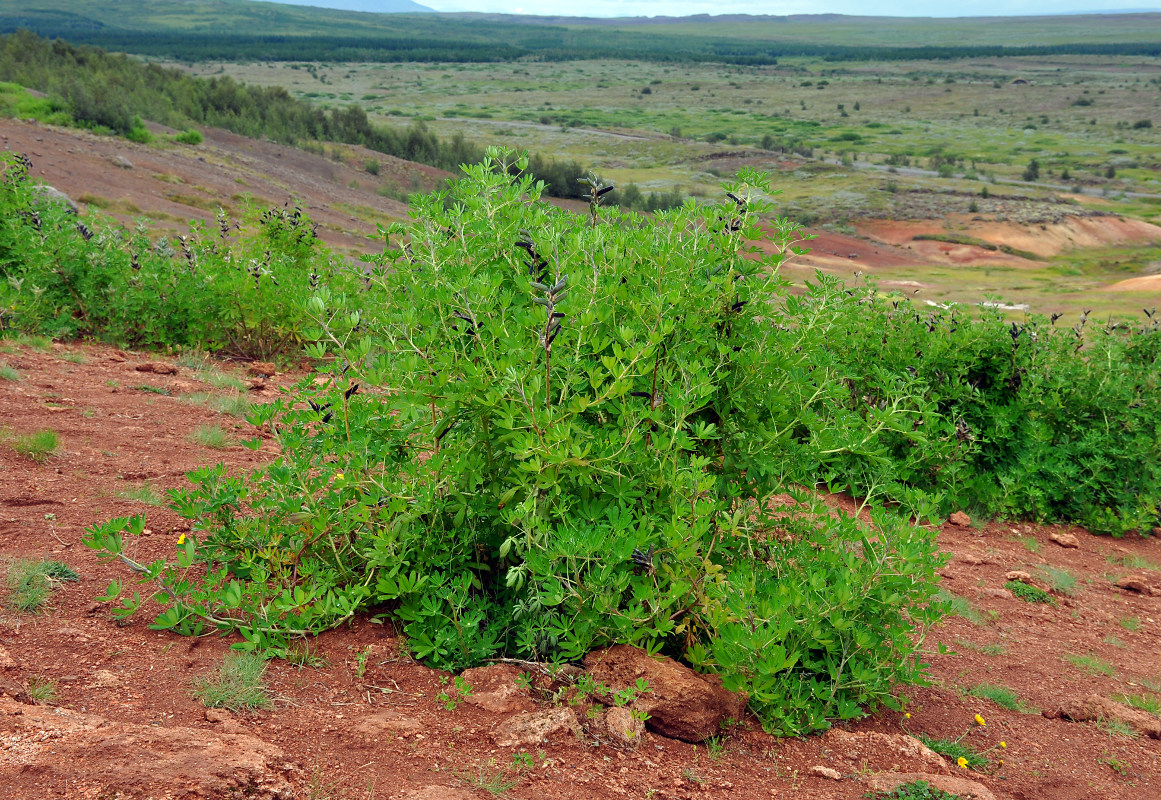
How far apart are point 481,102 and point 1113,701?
78592mm

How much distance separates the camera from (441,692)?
285 cm

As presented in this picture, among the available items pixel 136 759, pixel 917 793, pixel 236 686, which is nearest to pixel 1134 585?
pixel 917 793

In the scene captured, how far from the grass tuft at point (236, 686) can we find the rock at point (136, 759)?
17 cm

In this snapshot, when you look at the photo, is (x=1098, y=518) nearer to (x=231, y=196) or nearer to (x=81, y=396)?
(x=81, y=396)

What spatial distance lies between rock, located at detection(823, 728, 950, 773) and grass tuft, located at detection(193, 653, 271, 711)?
6.36 feet

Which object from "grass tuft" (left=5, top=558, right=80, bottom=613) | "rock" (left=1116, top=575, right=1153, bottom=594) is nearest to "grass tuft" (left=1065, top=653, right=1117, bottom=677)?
"rock" (left=1116, top=575, right=1153, bottom=594)

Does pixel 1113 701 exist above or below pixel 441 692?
below

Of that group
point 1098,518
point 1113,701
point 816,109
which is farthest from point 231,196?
point 816,109

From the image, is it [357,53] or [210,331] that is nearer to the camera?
[210,331]

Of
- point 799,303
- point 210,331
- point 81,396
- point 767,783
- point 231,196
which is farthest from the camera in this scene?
point 231,196

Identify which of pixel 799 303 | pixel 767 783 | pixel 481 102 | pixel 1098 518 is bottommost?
pixel 1098 518

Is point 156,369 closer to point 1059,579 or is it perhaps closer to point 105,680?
point 105,680

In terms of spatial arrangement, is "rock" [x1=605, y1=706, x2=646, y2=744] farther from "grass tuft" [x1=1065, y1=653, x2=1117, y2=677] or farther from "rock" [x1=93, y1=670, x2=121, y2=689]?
"grass tuft" [x1=1065, y1=653, x2=1117, y2=677]

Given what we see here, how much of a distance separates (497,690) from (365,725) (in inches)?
18.6
